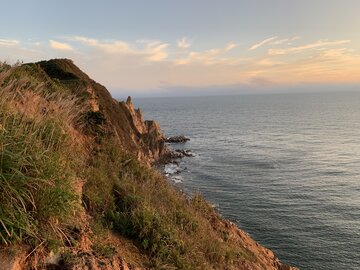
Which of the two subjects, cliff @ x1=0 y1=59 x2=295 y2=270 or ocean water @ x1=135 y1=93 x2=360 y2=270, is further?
ocean water @ x1=135 y1=93 x2=360 y2=270

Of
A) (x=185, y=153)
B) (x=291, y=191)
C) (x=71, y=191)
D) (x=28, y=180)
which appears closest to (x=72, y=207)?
(x=71, y=191)

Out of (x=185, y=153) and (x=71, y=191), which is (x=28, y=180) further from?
(x=185, y=153)

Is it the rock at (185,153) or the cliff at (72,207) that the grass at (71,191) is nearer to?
the cliff at (72,207)

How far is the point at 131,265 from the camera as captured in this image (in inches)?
242

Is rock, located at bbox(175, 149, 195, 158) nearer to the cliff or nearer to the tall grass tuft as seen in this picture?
the cliff

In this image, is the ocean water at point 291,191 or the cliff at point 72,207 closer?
the cliff at point 72,207

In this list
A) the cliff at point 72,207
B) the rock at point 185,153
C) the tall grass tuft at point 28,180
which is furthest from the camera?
the rock at point 185,153

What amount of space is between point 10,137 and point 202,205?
9.80 m

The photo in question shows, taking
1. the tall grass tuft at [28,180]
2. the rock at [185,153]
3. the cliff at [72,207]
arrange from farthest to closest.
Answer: the rock at [185,153]
the cliff at [72,207]
the tall grass tuft at [28,180]

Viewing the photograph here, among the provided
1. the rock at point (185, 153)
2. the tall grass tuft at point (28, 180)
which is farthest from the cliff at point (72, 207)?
the rock at point (185, 153)

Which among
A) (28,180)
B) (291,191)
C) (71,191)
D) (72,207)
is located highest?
(28,180)

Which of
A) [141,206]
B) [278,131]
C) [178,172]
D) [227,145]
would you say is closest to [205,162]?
[178,172]

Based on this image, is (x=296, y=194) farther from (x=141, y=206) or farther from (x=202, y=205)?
(x=141, y=206)

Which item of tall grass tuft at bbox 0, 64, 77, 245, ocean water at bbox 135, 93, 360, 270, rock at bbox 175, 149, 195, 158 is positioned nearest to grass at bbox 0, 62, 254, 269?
tall grass tuft at bbox 0, 64, 77, 245
